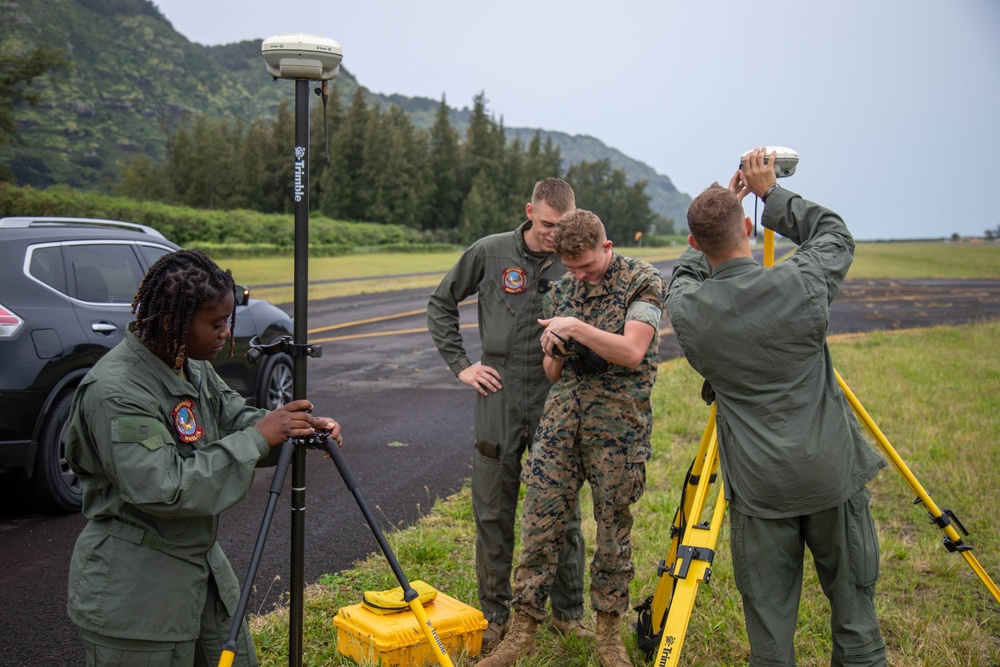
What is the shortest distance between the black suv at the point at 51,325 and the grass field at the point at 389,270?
14.3 m

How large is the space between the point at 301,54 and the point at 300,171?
406 mm

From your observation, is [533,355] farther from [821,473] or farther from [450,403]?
[450,403]

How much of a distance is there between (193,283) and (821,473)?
229cm

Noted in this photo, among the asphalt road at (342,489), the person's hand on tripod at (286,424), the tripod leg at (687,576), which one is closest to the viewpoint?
the person's hand on tripod at (286,424)

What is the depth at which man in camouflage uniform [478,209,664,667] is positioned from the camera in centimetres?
379

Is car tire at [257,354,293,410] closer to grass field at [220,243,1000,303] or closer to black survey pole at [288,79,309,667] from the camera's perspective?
black survey pole at [288,79,309,667]

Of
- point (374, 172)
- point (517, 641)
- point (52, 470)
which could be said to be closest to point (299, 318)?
point (517, 641)

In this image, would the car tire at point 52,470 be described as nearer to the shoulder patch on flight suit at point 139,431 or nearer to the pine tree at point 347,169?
the shoulder patch on flight suit at point 139,431

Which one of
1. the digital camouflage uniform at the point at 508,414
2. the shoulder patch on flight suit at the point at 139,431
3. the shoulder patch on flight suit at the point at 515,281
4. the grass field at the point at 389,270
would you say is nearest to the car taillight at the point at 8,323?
the digital camouflage uniform at the point at 508,414

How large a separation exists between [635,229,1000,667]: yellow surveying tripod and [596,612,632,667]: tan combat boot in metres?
0.15

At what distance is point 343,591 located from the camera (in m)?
4.88

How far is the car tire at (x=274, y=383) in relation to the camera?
854 cm

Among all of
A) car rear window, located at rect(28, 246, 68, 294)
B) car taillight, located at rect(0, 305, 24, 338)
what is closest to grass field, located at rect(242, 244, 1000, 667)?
car taillight, located at rect(0, 305, 24, 338)

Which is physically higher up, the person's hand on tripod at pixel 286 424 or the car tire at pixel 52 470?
the person's hand on tripod at pixel 286 424
